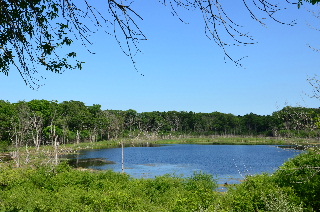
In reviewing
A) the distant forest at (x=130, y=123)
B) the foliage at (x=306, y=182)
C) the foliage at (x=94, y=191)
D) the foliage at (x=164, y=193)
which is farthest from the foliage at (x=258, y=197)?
the distant forest at (x=130, y=123)

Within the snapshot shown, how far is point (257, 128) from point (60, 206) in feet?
488

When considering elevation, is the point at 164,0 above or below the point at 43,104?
below

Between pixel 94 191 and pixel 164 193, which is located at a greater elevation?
pixel 94 191

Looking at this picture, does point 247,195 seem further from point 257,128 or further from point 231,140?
point 257,128

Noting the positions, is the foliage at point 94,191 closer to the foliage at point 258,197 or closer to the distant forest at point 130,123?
the foliage at point 258,197

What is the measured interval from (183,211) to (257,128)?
150 m

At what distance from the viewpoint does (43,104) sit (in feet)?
304

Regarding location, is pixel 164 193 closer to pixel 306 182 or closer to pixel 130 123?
pixel 306 182

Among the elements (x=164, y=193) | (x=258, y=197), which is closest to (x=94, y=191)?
(x=164, y=193)

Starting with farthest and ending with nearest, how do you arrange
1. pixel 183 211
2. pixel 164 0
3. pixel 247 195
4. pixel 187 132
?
pixel 187 132 < pixel 247 195 < pixel 183 211 < pixel 164 0

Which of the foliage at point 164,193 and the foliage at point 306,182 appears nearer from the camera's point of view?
the foliage at point 164,193

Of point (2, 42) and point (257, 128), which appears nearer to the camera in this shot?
point (2, 42)

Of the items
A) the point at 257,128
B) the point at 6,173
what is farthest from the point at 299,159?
the point at 257,128

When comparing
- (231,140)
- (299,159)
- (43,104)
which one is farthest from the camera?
(231,140)
